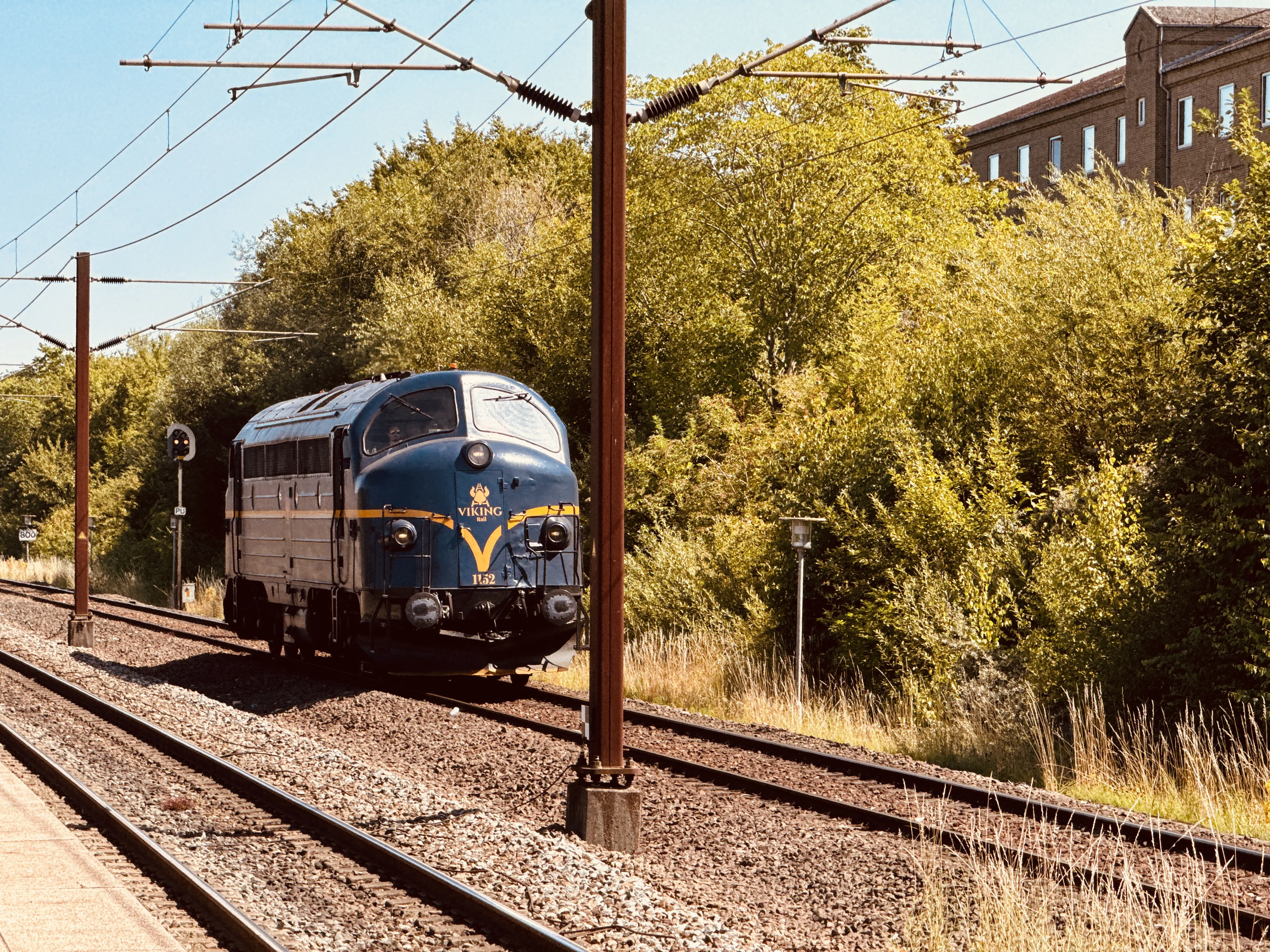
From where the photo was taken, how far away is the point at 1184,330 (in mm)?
14078

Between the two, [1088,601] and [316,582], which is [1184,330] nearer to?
[1088,601]

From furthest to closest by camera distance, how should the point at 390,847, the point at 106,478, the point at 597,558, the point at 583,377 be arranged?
the point at 106,478 < the point at 583,377 < the point at 597,558 < the point at 390,847

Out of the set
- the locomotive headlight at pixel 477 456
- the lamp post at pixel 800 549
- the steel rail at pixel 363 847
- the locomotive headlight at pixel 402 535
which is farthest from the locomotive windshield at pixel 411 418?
the lamp post at pixel 800 549

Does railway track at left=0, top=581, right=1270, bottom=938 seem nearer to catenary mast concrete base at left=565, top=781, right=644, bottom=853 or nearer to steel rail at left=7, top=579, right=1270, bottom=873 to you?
steel rail at left=7, top=579, right=1270, bottom=873

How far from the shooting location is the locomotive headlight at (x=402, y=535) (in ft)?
53.0

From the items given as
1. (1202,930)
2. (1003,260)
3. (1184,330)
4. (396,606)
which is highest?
(1003,260)

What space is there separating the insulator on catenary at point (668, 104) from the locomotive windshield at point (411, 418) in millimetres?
6803

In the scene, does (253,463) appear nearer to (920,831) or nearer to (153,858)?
(153,858)

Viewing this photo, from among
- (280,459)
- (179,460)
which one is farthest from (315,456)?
(179,460)

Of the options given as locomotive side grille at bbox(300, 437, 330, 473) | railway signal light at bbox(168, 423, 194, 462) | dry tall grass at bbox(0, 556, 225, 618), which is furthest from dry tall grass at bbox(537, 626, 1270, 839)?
railway signal light at bbox(168, 423, 194, 462)

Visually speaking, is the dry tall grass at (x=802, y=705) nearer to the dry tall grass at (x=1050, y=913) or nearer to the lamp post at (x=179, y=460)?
the dry tall grass at (x=1050, y=913)

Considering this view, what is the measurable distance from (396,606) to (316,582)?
2.76 meters

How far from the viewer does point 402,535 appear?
1619 centimetres

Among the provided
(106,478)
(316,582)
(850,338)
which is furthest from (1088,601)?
(106,478)
